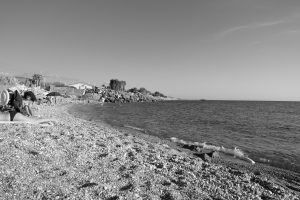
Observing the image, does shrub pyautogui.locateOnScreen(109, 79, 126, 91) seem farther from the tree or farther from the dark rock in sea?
the dark rock in sea

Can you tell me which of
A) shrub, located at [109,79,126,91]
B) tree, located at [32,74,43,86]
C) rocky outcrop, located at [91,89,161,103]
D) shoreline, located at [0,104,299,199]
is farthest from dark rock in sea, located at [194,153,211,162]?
shrub, located at [109,79,126,91]

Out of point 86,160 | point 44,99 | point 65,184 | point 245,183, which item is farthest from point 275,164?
point 44,99

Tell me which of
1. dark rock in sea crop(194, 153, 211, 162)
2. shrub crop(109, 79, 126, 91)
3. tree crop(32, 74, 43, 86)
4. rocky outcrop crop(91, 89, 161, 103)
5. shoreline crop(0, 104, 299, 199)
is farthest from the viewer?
shrub crop(109, 79, 126, 91)

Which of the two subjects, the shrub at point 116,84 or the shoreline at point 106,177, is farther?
the shrub at point 116,84

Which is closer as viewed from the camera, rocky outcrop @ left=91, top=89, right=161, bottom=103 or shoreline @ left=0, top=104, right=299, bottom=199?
shoreline @ left=0, top=104, right=299, bottom=199

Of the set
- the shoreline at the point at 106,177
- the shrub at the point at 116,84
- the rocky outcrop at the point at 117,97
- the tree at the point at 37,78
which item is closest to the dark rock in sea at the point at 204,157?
the shoreline at the point at 106,177

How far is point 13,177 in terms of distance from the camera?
6516 millimetres

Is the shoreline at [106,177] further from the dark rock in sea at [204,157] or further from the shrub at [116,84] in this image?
the shrub at [116,84]

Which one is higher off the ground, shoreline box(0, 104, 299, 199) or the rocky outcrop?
the rocky outcrop

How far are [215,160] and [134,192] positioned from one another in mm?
7286

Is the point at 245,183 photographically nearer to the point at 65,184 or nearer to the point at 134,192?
the point at 134,192

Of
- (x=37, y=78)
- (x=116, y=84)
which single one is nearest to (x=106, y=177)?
(x=37, y=78)

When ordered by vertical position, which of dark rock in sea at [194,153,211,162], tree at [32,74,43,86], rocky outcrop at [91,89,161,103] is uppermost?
tree at [32,74,43,86]

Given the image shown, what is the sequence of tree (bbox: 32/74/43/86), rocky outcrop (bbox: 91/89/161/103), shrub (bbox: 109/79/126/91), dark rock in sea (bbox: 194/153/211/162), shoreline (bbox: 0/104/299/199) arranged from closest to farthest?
shoreline (bbox: 0/104/299/199) → dark rock in sea (bbox: 194/153/211/162) → tree (bbox: 32/74/43/86) → rocky outcrop (bbox: 91/89/161/103) → shrub (bbox: 109/79/126/91)
